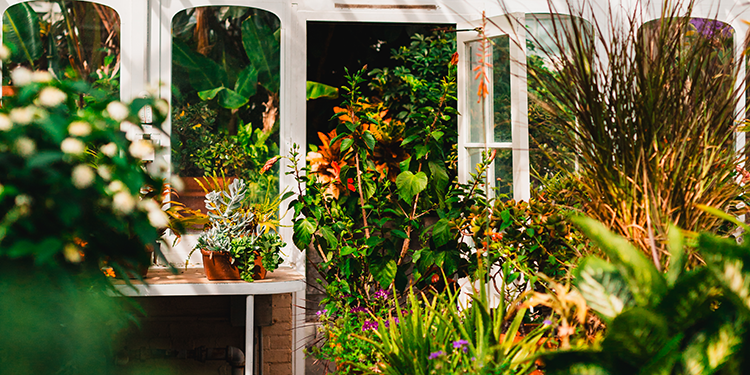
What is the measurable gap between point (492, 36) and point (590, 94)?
1421 millimetres

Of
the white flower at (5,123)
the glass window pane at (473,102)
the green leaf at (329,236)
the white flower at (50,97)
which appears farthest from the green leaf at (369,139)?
the white flower at (5,123)

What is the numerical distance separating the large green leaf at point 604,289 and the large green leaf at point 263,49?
2.15 metres

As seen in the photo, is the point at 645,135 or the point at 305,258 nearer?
the point at 645,135

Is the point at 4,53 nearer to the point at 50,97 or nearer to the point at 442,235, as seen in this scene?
the point at 50,97

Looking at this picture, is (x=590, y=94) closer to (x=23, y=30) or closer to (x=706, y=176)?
(x=706, y=176)

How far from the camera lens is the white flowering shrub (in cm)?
94

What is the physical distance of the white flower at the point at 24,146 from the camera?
3.15 ft

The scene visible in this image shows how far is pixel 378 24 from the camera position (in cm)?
299

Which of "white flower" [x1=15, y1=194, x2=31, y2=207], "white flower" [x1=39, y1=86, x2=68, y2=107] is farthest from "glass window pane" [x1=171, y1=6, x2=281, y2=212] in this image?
"white flower" [x1=15, y1=194, x2=31, y2=207]

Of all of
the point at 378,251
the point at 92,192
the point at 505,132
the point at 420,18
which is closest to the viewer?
the point at 92,192

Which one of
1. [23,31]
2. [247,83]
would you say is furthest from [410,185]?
[23,31]

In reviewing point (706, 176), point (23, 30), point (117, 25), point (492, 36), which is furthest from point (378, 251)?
point (23, 30)

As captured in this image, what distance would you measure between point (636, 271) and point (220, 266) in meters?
1.62

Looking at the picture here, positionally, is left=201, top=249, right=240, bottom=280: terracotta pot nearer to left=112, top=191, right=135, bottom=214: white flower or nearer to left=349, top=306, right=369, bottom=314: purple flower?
left=349, top=306, right=369, bottom=314: purple flower
